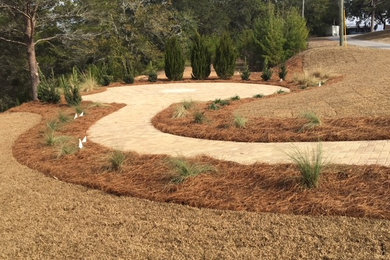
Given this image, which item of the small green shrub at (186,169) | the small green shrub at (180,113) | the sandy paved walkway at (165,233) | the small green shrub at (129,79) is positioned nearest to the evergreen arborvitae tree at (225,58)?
the small green shrub at (129,79)

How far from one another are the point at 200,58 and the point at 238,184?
16192mm

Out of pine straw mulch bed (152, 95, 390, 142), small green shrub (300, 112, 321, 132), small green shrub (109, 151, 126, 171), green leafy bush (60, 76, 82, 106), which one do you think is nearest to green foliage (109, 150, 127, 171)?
small green shrub (109, 151, 126, 171)

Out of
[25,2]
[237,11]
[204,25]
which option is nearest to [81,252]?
[25,2]

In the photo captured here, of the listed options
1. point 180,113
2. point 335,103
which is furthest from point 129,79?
point 335,103

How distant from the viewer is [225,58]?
2012 centimetres

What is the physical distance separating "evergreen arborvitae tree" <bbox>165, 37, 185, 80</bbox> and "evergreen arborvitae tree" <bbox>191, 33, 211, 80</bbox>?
25.3 inches

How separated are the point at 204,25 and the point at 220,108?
3829 cm

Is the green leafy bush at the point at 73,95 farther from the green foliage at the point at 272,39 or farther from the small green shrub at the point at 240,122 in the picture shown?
the green foliage at the point at 272,39

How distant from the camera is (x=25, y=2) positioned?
54.3ft

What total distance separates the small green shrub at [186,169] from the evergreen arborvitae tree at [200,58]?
15462mm

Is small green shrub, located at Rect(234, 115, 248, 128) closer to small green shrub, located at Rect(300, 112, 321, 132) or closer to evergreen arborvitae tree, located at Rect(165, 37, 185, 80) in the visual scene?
small green shrub, located at Rect(300, 112, 321, 132)

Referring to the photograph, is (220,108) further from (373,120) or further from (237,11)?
(237,11)

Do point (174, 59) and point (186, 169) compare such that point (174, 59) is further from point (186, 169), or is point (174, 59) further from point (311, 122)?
point (186, 169)

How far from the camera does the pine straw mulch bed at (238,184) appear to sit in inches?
161
